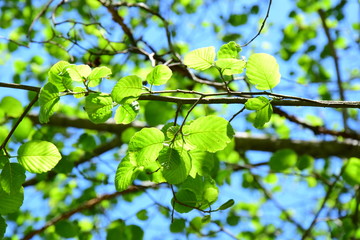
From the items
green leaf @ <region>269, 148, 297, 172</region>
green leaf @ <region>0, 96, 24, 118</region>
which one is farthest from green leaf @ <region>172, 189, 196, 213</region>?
green leaf @ <region>269, 148, 297, 172</region>

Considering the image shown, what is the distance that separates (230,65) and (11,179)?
439 mm

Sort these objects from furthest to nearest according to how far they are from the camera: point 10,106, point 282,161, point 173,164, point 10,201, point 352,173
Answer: point 282,161, point 352,173, point 10,106, point 10,201, point 173,164

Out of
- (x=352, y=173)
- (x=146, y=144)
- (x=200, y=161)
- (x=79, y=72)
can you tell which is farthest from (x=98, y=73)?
(x=352, y=173)

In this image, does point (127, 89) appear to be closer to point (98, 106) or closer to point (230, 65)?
point (98, 106)

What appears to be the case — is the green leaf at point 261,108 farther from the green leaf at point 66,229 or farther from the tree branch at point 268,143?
the tree branch at point 268,143

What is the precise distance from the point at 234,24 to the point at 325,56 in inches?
30.2

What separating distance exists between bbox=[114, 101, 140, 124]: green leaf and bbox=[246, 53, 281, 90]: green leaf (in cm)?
21

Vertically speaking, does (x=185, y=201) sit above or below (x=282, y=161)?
above

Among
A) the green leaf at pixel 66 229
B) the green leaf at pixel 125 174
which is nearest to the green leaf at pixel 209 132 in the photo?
the green leaf at pixel 125 174

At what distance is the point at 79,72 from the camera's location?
0.76m

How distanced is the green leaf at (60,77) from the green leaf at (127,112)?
0.10 metres

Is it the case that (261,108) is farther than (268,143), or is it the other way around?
(268,143)

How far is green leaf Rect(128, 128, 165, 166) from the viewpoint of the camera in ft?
2.37

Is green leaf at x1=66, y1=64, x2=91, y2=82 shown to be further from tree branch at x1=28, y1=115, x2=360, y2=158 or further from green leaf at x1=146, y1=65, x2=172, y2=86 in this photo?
tree branch at x1=28, y1=115, x2=360, y2=158
